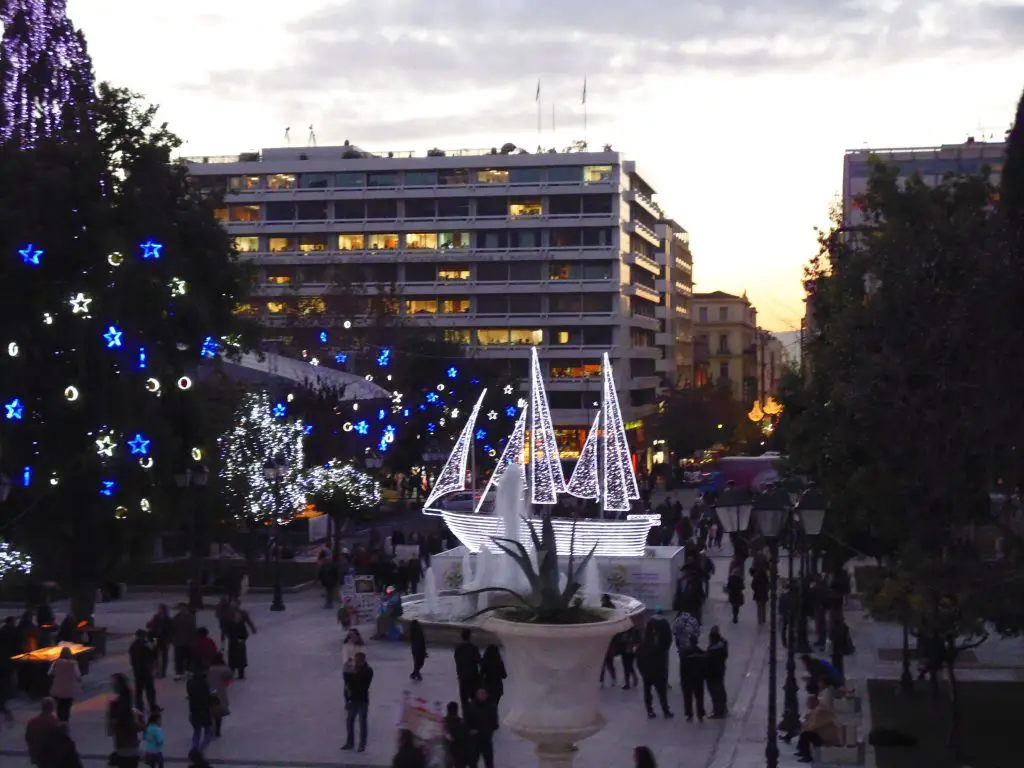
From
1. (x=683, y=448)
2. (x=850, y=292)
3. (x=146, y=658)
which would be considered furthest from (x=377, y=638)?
(x=683, y=448)

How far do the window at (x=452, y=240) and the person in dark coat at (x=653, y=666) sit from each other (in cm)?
7034

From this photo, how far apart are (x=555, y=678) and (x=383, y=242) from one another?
271 ft

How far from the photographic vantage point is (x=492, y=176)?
89.4m

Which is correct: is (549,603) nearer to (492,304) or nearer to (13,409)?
(13,409)

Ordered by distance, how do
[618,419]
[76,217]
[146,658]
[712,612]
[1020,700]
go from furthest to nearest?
[618,419] < [712,612] < [76,217] < [1020,700] < [146,658]

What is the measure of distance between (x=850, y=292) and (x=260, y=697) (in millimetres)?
11793

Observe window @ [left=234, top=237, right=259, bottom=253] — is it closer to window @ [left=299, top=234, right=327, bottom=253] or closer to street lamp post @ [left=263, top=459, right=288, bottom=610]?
window @ [left=299, top=234, right=327, bottom=253]

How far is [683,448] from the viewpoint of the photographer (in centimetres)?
8700

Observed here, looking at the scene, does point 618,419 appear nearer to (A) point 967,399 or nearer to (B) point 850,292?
(B) point 850,292

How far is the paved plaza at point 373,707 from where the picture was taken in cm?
1764

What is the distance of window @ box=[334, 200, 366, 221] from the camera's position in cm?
9106

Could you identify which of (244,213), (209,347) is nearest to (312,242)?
(244,213)

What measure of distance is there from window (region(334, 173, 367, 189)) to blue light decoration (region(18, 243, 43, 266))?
66.3m

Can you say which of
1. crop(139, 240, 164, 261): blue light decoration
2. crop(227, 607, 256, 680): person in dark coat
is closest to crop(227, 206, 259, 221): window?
crop(139, 240, 164, 261): blue light decoration
